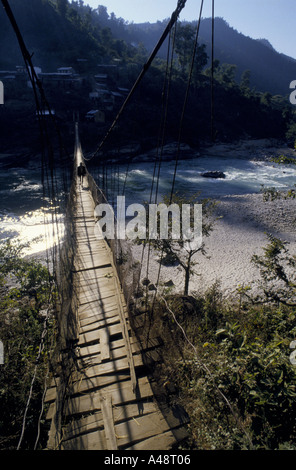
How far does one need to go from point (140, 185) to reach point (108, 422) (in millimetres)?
24458

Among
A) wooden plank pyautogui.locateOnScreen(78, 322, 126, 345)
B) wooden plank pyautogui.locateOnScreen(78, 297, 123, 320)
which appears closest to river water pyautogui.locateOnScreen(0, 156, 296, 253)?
wooden plank pyautogui.locateOnScreen(78, 297, 123, 320)

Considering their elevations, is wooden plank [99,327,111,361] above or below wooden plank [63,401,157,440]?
above

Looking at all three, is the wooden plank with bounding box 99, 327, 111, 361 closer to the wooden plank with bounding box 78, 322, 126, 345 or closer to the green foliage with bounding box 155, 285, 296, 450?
the wooden plank with bounding box 78, 322, 126, 345

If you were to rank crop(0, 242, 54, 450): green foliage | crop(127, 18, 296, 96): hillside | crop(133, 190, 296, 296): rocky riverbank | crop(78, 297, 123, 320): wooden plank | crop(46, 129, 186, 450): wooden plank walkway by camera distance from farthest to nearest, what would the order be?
crop(127, 18, 296, 96): hillside
crop(133, 190, 296, 296): rocky riverbank
crop(78, 297, 123, 320): wooden plank
crop(0, 242, 54, 450): green foliage
crop(46, 129, 186, 450): wooden plank walkway

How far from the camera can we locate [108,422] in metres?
2.71

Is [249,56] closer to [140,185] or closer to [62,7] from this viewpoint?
[62,7]

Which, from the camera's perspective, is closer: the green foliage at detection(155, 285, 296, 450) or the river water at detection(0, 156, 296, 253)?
the green foliage at detection(155, 285, 296, 450)

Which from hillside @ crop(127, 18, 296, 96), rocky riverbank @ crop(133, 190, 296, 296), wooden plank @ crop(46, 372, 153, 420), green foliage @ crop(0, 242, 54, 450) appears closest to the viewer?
wooden plank @ crop(46, 372, 153, 420)

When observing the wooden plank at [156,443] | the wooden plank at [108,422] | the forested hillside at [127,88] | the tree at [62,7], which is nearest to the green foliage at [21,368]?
the wooden plank at [108,422]

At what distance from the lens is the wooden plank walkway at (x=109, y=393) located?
262cm

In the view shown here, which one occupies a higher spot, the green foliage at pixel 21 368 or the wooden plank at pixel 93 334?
the wooden plank at pixel 93 334

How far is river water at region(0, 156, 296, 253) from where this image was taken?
16516mm

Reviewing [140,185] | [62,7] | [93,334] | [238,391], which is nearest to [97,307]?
[93,334]

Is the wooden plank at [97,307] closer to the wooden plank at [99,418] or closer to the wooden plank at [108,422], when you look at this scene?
the wooden plank at [108,422]
